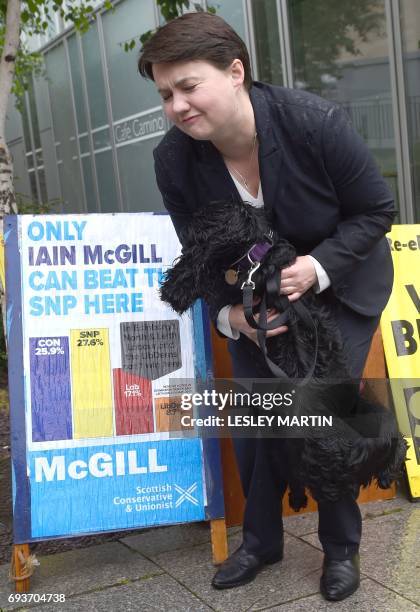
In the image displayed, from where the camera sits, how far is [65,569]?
3.37 meters

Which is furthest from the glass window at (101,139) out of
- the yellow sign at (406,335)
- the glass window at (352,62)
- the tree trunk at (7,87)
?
the yellow sign at (406,335)

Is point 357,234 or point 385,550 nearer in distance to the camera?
point 357,234

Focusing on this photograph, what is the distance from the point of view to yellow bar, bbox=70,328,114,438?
127 inches

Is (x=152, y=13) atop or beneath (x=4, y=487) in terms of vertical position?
atop

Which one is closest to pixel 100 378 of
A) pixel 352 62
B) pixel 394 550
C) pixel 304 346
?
pixel 304 346

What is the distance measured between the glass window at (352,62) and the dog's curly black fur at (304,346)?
4568mm

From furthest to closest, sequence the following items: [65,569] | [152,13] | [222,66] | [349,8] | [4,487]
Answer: [152,13] → [349,8] → [4,487] → [65,569] → [222,66]

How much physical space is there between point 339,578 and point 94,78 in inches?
456

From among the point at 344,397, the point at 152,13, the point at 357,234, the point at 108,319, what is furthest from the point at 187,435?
the point at 152,13

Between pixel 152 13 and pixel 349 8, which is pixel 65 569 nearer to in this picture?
pixel 349 8

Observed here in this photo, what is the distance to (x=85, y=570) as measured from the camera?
3334mm

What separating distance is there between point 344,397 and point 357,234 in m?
0.57

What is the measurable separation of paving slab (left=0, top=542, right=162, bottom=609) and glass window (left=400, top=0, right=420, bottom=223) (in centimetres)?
445

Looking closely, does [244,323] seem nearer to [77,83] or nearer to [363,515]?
[363,515]
